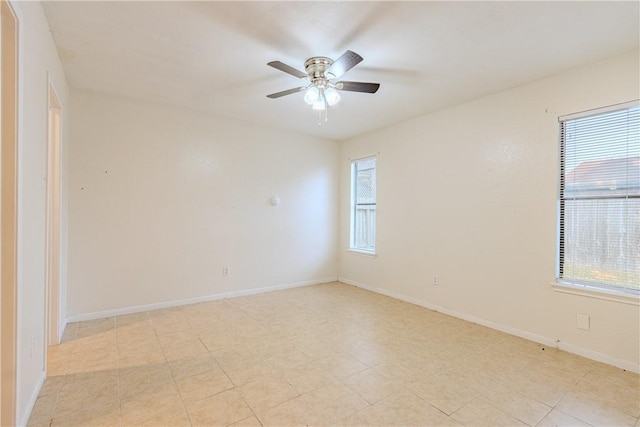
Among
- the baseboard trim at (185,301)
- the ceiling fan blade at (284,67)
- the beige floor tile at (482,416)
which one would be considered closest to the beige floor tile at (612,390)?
the beige floor tile at (482,416)

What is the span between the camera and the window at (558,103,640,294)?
8.16 ft

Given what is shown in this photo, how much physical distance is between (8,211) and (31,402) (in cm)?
126

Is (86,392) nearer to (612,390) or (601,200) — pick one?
(612,390)

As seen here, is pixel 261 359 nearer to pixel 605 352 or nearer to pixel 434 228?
pixel 434 228

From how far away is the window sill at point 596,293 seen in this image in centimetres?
244

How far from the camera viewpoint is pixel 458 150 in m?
3.68

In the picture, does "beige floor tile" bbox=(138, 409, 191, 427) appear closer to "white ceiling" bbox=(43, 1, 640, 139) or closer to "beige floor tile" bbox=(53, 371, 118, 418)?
"beige floor tile" bbox=(53, 371, 118, 418)

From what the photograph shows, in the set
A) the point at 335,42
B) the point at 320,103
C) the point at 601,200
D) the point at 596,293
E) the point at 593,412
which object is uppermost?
the point at 335,42

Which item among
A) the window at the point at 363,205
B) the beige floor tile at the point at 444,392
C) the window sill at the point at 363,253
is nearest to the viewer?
the beige floor tile at the point at 444,392

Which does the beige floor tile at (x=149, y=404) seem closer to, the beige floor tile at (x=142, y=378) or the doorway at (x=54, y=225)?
the beige floor tile at (x=142, y=378)

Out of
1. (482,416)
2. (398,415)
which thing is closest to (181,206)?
(398,415)

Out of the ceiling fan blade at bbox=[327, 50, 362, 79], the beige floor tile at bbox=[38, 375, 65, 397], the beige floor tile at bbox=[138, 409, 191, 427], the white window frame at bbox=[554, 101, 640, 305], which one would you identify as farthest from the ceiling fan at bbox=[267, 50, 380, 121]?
the beige floor tile at bbox=[38, 375, 65, 397]

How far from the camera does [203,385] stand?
217 centimetres

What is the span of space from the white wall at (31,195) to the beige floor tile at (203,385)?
2.75ft
